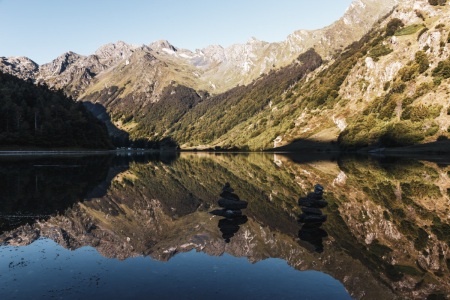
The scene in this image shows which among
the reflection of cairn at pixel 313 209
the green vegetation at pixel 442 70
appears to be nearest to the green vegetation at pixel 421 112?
the green vegetation at pixel 442 70

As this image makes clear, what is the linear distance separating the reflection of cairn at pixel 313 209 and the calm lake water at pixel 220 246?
853 mm

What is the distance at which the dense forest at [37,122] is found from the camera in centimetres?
15062

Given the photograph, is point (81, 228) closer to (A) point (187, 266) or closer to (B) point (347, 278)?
(A) point (187, 266)

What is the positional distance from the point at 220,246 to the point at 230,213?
9827 millimetres

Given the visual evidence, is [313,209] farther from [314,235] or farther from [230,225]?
[230,225]

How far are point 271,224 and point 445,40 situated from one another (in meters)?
188

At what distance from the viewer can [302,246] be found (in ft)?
84.9

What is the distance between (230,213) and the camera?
119ft

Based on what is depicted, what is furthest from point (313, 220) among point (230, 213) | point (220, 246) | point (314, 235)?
point (220, 246)

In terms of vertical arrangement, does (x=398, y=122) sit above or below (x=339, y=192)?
above

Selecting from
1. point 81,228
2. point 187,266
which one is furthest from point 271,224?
point 81,228

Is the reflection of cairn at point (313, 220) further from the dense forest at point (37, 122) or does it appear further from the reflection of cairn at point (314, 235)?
the dense forest at point (37, 122)

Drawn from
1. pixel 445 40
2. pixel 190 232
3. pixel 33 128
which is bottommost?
pixel 190 232

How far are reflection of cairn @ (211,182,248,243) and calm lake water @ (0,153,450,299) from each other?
1.01 ft
